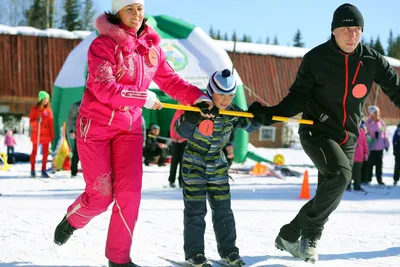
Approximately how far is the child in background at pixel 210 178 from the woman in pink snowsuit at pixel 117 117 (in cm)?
17

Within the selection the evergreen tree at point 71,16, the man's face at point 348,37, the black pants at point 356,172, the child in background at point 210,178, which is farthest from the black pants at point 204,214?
the evergreen tree at point 71,16

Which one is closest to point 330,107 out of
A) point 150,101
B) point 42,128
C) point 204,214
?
point 204,214

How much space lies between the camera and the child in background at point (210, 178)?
144 inches

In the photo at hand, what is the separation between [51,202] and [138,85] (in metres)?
3.85

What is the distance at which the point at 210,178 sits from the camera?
372 cm

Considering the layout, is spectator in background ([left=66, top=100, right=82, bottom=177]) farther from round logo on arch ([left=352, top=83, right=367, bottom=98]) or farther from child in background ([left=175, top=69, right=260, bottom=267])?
round logo on arch ([left=352, top=83, right=367, bottom=98])

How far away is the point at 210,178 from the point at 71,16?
53.5 meters

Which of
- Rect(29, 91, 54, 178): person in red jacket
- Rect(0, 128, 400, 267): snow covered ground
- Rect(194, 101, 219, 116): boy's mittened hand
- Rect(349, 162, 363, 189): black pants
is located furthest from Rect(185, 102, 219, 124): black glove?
Rect(29, 91, 54, 178): person in red jacket

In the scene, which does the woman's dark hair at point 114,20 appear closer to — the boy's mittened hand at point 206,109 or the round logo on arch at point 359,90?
the boy's mittened hand at point 206,109

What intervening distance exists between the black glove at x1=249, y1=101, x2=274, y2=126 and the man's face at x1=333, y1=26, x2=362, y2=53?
27.0 inches

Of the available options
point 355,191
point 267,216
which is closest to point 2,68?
point 355,191

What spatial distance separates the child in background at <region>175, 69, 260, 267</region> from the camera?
3.66 metres

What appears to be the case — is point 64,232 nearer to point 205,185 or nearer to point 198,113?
point 205,185

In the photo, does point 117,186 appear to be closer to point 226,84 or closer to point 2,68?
point 226,84
